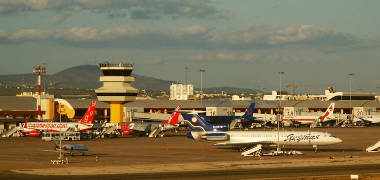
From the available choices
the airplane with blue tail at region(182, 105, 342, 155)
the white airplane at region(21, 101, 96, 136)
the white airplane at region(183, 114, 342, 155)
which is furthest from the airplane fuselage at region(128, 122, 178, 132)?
the white airplane at region(183, 114, 342, 155)

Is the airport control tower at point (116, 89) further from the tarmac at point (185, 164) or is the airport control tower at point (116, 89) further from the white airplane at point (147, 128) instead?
the tarmac at point (185, 164)

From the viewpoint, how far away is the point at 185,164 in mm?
71812

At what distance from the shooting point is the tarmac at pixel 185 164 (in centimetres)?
6056

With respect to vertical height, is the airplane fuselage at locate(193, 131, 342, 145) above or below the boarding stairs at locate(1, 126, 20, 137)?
above

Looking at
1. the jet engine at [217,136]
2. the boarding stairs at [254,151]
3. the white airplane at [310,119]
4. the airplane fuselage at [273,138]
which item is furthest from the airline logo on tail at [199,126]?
the white airplane at [310,119]

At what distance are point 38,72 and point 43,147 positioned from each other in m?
81.8

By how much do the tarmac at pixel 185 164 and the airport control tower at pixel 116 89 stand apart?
51.8 m

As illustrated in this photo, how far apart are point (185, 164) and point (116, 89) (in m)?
85.0

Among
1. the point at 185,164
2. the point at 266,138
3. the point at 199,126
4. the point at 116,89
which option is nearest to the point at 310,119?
the point at 116,89

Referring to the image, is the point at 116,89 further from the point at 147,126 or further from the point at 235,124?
the point at 235,124

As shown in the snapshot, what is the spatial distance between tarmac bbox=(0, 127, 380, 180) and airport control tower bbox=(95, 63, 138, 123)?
51782mm

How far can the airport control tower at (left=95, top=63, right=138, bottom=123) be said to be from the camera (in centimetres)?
15475

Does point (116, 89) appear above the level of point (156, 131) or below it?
above

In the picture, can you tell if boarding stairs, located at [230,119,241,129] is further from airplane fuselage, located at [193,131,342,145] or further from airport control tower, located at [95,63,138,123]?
airplane fuselage, located at [193,131,342,145]
